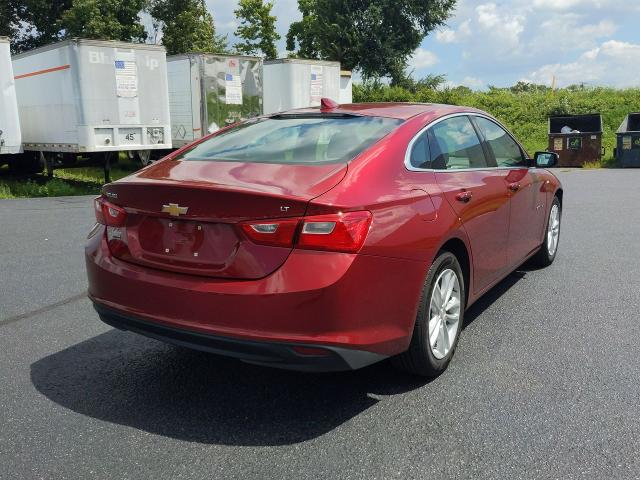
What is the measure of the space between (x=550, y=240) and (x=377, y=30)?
31.6 m

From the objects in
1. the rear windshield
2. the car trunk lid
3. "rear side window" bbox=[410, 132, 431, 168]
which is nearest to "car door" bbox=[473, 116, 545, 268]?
"rear side window" bbox=[410, 132, 431, 168]

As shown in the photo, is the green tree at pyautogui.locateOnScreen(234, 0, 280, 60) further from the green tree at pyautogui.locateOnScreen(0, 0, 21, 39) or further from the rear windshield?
the rear windshield

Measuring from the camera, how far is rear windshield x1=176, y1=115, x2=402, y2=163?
3258 millimetres

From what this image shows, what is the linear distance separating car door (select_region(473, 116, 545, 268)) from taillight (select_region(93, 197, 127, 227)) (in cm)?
265

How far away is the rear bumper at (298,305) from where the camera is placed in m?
2.66

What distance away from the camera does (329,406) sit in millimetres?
3137

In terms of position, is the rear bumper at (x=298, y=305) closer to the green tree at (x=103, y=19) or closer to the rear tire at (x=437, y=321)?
the rear tire at (x=437, y=321)

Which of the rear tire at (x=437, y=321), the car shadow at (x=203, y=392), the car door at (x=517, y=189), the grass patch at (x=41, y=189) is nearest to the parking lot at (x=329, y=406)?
the car shadow at (x=203, y=392)

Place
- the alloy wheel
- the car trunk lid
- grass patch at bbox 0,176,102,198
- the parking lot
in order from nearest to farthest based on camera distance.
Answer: the parking lot
the car trunk lid
the alloy wheel
grass patch at bbox 0,176,102,198

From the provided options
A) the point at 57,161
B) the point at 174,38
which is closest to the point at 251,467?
the point at 57,161

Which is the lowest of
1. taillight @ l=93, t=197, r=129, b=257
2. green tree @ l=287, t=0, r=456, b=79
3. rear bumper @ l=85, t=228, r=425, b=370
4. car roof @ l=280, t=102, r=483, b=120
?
rear bumper @ l=85, t=228, r=425, b=370

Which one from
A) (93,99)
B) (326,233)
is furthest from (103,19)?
(326,233)

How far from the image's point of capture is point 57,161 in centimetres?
1375

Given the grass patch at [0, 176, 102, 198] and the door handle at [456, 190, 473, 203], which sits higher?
the door handle at [456, 190, 473, 203]
